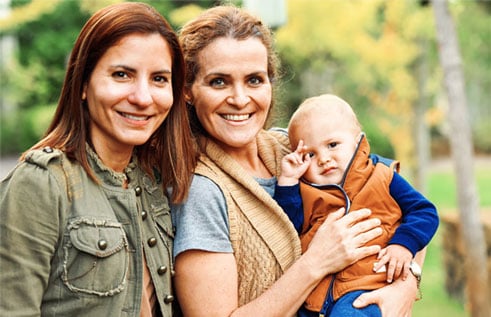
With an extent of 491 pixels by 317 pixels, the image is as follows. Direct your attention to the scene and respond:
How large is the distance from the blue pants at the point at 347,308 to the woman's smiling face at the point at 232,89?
27.1 inches

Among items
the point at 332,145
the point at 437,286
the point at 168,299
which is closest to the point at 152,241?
the point at 168,299

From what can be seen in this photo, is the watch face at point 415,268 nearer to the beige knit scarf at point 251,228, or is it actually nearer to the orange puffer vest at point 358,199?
the orange puffer vest at point 358,199

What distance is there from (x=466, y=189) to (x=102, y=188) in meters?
4.99

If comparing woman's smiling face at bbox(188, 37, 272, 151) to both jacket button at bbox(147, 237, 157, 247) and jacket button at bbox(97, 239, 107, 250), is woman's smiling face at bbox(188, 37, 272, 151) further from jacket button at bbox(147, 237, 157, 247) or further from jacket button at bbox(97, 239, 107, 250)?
jacket button at bbox(97, 239, 107, 250)

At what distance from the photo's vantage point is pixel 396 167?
278 cm

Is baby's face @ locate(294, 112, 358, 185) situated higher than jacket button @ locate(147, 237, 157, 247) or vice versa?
baby's face @ locate(294, 112, 358, 185)

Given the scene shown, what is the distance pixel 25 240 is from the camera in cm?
187

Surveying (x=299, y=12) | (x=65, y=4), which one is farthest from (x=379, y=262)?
(x=65, y=4)

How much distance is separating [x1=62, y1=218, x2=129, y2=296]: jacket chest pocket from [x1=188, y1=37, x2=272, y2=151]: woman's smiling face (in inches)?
24.6

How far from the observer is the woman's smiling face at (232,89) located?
248cm

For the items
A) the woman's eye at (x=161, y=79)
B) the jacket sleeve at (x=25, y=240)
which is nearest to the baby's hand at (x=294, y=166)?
the woman's eye at (x=161, y=79)

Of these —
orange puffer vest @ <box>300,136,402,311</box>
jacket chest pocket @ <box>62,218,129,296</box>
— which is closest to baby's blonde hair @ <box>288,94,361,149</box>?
orange puffer vest @ <box>300,136,402,311</box>

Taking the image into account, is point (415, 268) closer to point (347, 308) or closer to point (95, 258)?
point (347, 308)

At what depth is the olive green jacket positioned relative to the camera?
1.87 m
